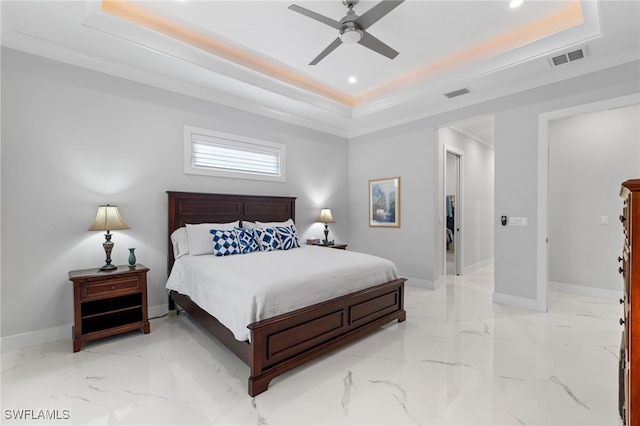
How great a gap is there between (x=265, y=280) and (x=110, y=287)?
174 cm

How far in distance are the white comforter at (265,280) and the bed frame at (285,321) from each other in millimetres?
81

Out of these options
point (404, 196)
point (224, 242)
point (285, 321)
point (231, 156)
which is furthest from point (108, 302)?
point (404, 196)

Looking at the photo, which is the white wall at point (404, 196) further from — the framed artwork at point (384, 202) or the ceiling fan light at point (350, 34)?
the ceiling fan light at point (350, 34)

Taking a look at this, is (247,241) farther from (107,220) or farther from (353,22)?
(353,22)

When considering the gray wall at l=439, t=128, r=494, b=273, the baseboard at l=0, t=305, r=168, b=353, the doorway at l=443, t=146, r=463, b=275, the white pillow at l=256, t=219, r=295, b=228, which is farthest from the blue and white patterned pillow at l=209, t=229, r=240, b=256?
the gray wall at l=439, t=128, r=494, b=273

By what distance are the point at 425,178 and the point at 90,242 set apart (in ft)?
15.1

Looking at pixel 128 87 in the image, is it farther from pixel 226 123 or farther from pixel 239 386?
pixel 239 386

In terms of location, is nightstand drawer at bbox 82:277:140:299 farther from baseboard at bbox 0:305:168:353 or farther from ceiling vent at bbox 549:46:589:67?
ceiling vent at bbox 549:46:589:67

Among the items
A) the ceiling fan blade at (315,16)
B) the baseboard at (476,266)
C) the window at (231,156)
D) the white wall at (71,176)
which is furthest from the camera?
the baseboard at (476,266)

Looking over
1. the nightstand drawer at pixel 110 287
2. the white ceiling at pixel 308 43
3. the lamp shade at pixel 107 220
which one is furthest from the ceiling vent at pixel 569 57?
the nightstand drawer at pixel 110 287

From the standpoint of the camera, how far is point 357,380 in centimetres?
222

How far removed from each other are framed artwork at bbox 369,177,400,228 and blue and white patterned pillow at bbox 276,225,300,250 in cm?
192

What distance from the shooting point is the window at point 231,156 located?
3.94 meters

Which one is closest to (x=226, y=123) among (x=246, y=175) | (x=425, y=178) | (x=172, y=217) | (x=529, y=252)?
(x=246, y=175)
